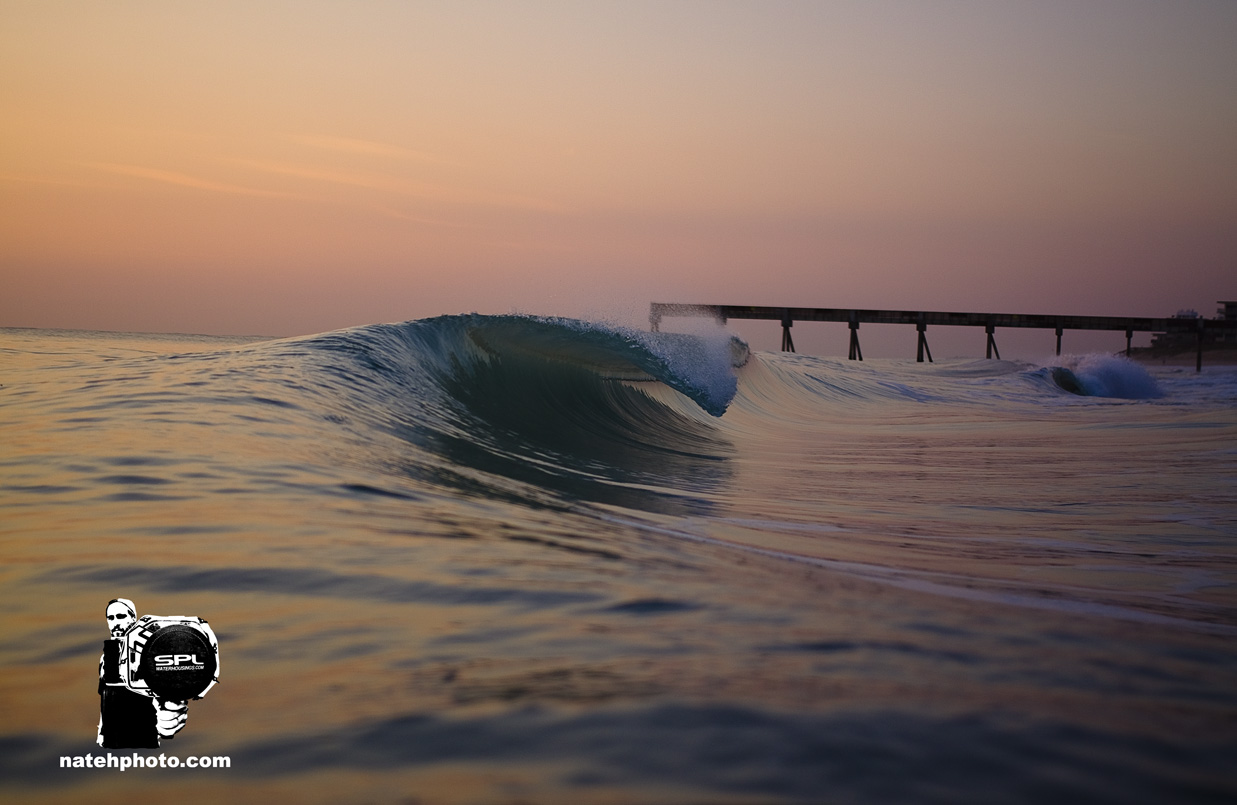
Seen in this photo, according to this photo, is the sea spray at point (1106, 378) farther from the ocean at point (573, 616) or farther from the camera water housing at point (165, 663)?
the camera water housing at point (165, 663)

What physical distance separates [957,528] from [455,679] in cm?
305

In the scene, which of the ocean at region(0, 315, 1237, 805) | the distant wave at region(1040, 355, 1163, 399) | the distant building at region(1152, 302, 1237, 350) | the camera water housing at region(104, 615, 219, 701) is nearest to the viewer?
the ocean at region(0, 315, 1237, 805)

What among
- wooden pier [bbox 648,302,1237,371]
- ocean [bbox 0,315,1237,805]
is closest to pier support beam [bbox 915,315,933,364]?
Result: wooden pier [bbox 648,302,1237,371]

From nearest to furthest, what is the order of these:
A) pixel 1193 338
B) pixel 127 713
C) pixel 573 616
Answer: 1. pixel 127 713
2. pixel 573 616
3. pixel 1193 338

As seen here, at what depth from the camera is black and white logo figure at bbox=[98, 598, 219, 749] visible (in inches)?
53.6

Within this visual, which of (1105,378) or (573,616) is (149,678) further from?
(1105,378)

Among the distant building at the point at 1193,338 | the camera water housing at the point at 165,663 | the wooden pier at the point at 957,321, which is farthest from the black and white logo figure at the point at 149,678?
the distant building at the point at 1193,338

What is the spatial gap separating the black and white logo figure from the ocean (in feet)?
0.10

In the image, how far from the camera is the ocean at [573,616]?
50.6 inches

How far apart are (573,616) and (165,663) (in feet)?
2.82

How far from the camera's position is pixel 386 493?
3.34 meters

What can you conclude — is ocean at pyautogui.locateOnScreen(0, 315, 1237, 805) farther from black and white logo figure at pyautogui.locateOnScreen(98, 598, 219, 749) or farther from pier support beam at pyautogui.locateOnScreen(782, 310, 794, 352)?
pier support beam at pyautogui.locateOnScreen(782, 310, 794, 352)

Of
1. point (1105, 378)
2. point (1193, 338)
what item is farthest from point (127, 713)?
point (1193, 338)

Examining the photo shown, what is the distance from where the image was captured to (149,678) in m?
1.45
